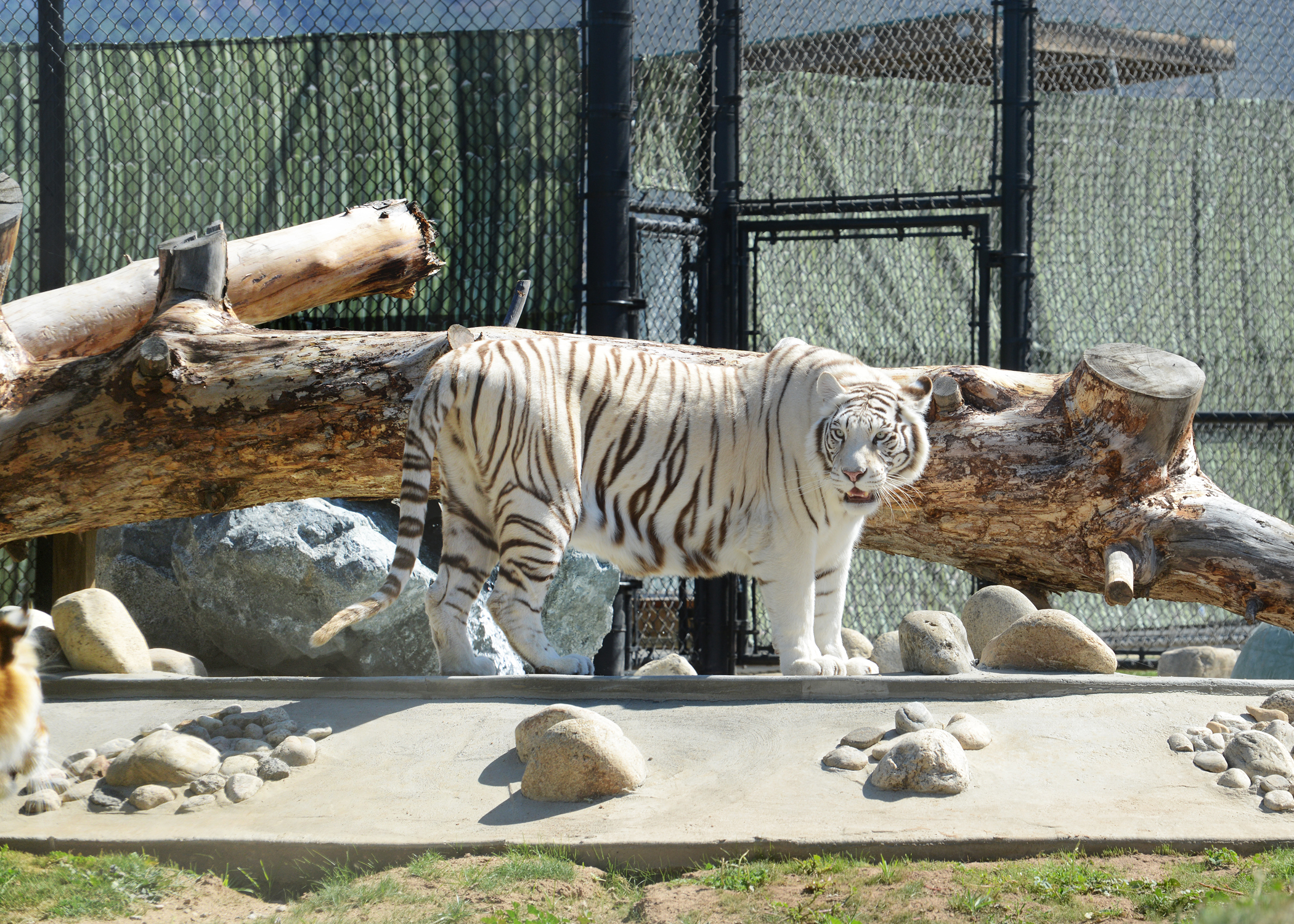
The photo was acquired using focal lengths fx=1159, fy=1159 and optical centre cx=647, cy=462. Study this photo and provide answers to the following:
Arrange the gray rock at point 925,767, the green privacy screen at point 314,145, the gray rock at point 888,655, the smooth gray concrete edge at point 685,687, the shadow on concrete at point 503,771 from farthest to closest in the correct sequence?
the green privacy screen at point 314,145 < the gray rock at point 888,655 < the smooth gray concrete edge at point 685,687 < the shadow on concrete at point 503,771 < the gray rock at point 925,767

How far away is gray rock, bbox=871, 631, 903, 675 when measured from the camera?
200 inches

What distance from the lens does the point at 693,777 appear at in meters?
3.58

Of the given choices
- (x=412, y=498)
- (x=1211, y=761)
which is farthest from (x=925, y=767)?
(x=412, y=498)

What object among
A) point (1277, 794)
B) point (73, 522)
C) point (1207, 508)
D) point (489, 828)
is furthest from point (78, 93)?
point (1277, 794)

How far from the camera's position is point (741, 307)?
6488 mm

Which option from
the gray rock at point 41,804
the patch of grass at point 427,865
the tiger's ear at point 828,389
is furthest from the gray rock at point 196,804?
the tiger's ear at point 828,389

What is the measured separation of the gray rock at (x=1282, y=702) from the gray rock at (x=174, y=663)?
4190 mm

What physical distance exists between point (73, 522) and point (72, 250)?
2208 mm

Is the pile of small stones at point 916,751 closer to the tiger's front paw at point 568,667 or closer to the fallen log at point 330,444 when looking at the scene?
the tiger's front paw at point 568,667

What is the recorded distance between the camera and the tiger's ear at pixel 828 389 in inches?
170

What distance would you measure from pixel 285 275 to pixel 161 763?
3329 millimetres

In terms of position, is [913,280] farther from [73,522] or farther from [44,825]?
[44,825]

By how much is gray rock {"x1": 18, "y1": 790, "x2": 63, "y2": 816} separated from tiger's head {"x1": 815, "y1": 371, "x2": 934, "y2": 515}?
277 centimetres

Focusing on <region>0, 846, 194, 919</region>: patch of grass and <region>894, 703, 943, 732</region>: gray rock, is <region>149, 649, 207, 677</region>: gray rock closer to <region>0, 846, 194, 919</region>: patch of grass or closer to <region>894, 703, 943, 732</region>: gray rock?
<region>0, 846, 194, 919</region>: patch of grass
